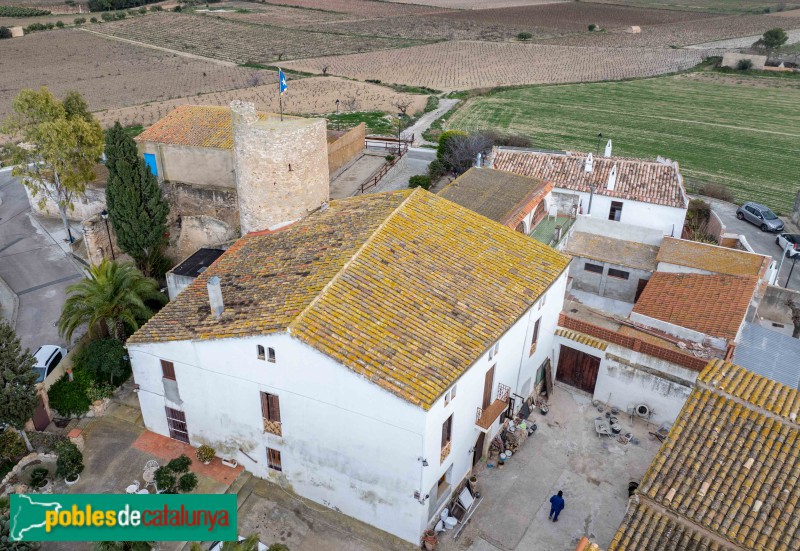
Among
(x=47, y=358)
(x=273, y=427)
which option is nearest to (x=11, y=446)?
(x=47, y=358)

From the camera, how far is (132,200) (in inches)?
1197

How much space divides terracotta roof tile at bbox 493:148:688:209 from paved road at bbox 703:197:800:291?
8.64m

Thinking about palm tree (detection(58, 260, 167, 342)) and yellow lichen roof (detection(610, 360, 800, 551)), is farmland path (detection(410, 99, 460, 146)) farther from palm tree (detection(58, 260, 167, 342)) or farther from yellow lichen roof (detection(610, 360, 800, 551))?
yellow lichen roof (detection(610, 360, 800, 551))

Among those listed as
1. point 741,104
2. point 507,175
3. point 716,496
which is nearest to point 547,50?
point 741,104

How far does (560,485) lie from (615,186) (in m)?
21.7

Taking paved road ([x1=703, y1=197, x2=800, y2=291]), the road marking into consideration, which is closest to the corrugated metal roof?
paved road ([x1=703, y1=197, x2=800, y2=291])

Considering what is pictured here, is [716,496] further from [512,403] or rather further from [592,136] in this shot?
[592,136]

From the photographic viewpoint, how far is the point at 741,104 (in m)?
81.1

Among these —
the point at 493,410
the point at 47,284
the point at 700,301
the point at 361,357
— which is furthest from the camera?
the point at 47,284

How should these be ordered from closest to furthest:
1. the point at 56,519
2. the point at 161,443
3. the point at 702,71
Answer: the point at 56,519 < the point at 161,443 < the point at 702,71

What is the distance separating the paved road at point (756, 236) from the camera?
3802 cm

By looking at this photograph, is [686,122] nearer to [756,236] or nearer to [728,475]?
[756,236]

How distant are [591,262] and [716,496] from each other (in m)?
19.7

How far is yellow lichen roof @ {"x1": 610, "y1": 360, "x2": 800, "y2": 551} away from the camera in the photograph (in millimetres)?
14727
